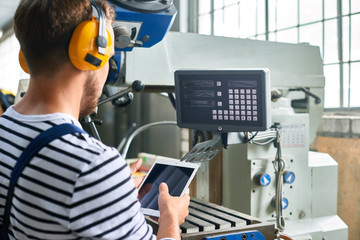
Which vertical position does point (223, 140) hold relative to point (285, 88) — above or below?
below

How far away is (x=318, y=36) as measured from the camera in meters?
2.85

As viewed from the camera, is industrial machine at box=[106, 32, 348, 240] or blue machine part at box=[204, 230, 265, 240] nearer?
blue machine part at box=[204, 230, 265, 240]

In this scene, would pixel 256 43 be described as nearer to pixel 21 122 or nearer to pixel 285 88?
pixel 285 88

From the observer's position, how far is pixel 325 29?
2.79 metres

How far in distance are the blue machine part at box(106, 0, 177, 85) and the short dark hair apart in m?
0.34

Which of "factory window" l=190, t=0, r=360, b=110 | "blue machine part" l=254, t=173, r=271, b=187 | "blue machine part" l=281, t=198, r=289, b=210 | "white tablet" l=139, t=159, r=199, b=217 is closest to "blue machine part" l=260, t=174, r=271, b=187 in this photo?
"blue machine part" l=254, t=173, r=271, b=187

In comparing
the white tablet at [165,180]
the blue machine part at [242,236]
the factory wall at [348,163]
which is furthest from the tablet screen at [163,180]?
the factory wall at [348,163]

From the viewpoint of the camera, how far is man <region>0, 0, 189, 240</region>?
0.65m

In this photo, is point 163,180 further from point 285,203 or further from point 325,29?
point 325,29

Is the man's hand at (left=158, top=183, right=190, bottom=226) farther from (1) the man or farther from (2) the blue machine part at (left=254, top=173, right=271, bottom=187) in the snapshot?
(2) the blue machine part at (left=254, top=173, right=271, bottom=187)

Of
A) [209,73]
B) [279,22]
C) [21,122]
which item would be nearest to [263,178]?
[209,73]

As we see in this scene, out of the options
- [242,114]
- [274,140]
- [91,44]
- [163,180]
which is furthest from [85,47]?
[274,140]

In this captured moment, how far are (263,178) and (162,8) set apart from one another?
669mm

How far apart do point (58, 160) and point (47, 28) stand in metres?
0.22
